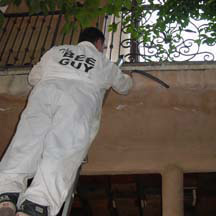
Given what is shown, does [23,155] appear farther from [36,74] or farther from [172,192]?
[172,192]

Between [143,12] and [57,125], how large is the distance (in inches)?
116

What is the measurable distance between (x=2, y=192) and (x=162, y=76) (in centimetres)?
234

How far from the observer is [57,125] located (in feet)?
7.95

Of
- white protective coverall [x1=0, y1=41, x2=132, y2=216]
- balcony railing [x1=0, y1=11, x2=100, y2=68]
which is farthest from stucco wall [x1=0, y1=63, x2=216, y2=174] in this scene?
balcony railing [x1=0, y1=11, x2=100, y2=68]

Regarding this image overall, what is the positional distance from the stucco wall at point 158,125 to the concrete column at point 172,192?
8 cm

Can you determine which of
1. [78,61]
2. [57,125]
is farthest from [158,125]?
[57,125]

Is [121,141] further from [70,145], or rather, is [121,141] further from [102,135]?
[70,145]

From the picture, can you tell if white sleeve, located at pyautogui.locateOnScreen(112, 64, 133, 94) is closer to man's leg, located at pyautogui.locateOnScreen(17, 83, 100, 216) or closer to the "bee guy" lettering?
the "bee guy" lettering

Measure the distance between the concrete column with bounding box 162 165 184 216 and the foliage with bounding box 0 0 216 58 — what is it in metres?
1.57

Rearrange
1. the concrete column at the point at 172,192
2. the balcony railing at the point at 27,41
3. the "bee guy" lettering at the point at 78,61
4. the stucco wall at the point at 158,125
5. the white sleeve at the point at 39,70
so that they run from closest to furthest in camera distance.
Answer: the "bee guy" lettering at the point at 78,61
the white sleeve at the point at 39,70
the concrete column at the point at 172,192
the stucco wall at the point at 158,125
the balcony railing at the point at 27,41

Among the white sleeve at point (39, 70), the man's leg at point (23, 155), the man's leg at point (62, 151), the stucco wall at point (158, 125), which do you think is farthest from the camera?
the stucco wall at point (158, 125)

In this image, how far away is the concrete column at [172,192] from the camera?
342cm

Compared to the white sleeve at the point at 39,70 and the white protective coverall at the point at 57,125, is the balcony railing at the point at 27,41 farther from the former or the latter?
the white protective coverall at the point at 57,125

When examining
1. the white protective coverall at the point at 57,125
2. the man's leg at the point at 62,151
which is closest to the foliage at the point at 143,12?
the white protective coverall at the point at 57,125
